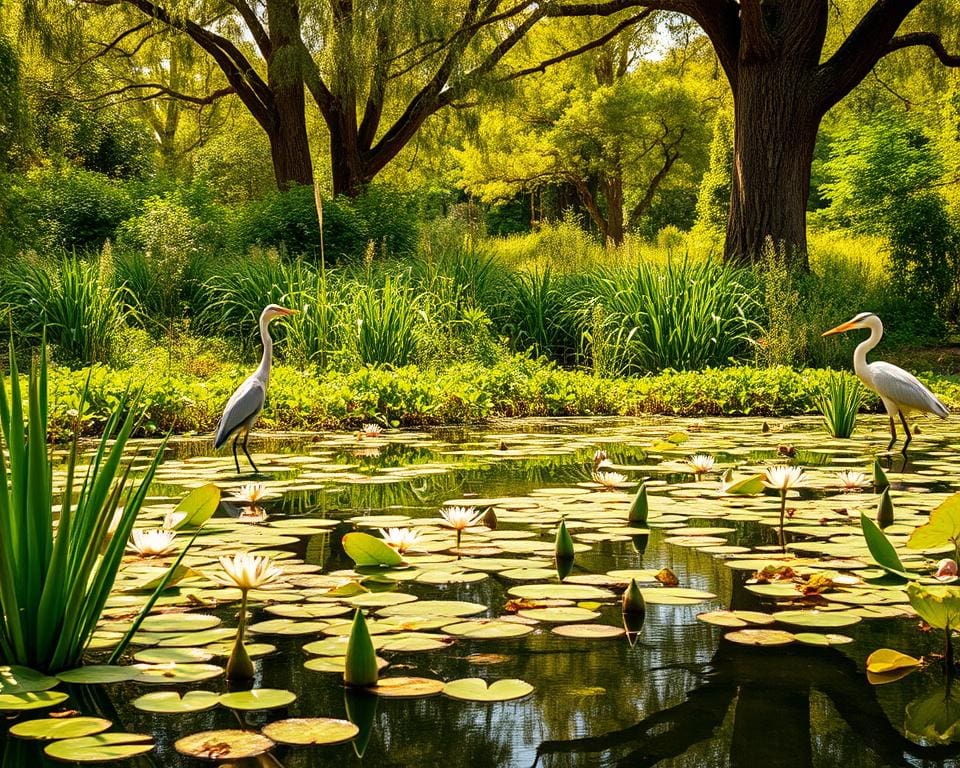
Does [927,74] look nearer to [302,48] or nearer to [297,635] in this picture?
[302,48]

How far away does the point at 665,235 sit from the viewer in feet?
91.2

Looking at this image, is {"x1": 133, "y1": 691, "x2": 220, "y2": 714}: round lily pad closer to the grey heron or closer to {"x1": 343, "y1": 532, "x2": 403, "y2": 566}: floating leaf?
{"x1": 343, "y1": 532, "x2": 403, "y2": 566}: floating leaf

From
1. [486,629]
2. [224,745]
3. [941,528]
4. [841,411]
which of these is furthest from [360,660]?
[841,411]

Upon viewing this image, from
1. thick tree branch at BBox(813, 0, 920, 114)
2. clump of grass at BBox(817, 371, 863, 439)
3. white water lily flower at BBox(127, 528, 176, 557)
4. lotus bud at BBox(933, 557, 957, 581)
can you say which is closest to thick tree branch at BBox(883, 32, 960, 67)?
thick tree branch at BBox(813, 0, 920, 114)

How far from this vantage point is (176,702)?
190 cm

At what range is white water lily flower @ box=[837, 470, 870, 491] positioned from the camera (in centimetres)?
420

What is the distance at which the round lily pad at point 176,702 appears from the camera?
6.14 feet

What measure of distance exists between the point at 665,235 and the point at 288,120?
43.7 ft

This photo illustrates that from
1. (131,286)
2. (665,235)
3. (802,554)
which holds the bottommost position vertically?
(802,554)

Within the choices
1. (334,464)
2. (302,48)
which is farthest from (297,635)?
(302,48)

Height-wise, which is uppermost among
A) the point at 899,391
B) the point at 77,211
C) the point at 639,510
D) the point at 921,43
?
the point at 921,43

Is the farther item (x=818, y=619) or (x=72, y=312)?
(x=72, y=312)

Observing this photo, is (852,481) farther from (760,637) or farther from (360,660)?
(360,660)

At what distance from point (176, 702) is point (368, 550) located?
3.36 feet
